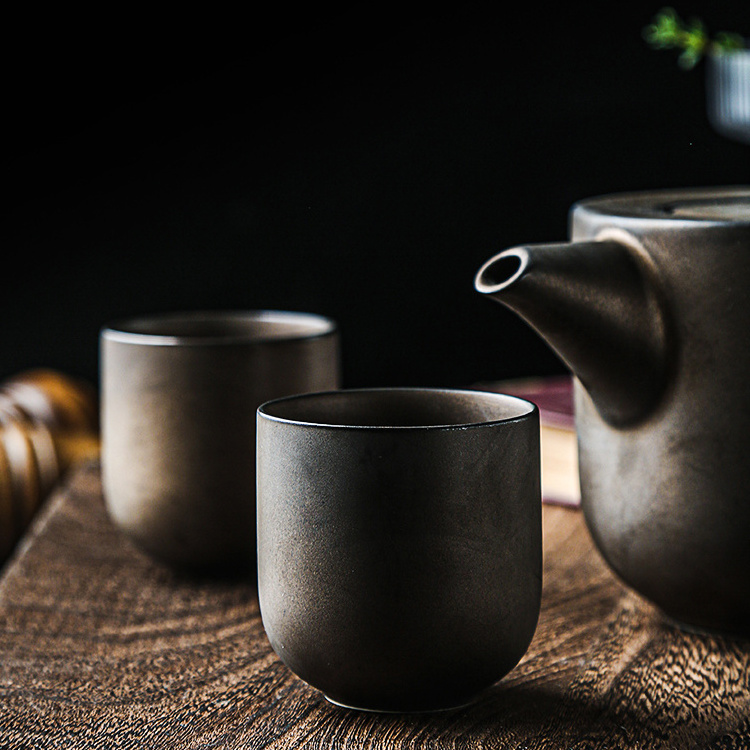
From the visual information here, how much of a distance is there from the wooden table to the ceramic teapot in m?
0.05

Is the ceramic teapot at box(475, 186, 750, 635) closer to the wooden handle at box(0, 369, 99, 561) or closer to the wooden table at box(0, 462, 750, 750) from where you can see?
the wooden table at box(0, 462, 750, 750)

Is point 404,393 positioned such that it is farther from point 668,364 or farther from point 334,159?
point 334,159

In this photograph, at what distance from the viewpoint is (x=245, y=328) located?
70cm

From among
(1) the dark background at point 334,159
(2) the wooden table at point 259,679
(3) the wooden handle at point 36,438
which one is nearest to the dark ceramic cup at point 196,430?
(2) the wooden table at point 259,679

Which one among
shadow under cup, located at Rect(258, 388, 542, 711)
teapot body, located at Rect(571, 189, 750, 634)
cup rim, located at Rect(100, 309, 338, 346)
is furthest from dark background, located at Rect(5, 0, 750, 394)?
shadow under cup, located at Rect(258, 388, 542, 711)

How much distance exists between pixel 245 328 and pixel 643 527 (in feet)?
1.02

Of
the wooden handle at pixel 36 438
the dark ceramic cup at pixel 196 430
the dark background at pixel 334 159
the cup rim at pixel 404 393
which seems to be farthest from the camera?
the dark background at pixel 334 159

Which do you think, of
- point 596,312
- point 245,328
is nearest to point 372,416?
point 596,312

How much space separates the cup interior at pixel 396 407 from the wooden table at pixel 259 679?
0.40ft

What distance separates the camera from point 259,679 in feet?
1.56

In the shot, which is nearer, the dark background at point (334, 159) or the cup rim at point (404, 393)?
the cup rim at point (404, 393)

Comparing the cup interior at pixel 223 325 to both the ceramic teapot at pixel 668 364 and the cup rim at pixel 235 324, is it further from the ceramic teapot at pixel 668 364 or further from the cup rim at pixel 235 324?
the ceramic teapot at pixel 668 364

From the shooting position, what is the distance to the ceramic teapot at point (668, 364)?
1.52 ft

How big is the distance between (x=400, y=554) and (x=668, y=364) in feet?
0.54
